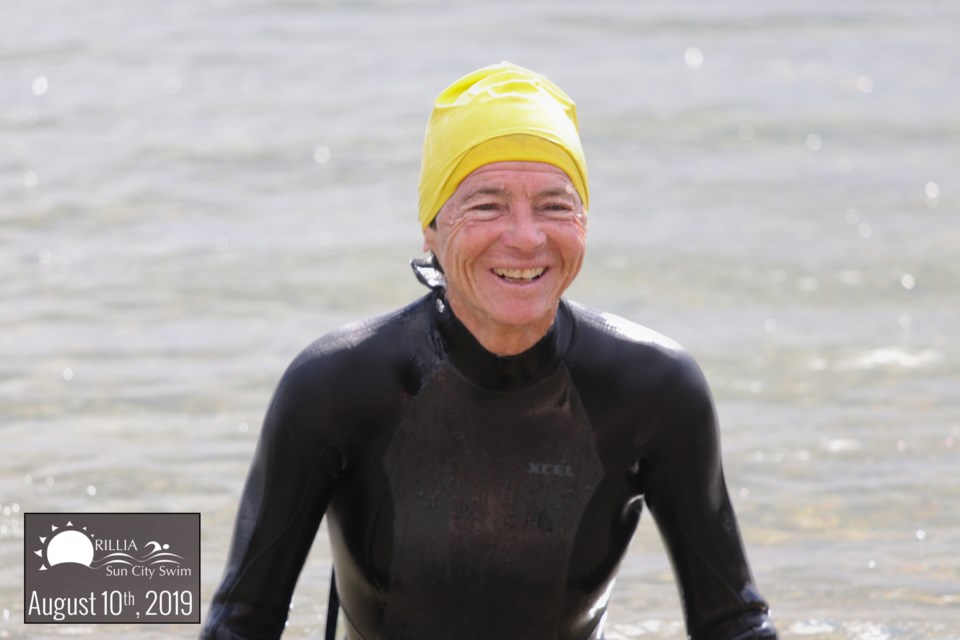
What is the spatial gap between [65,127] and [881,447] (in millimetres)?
6614

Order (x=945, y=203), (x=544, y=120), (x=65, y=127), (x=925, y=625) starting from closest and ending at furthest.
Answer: (x=544, y=120)
(x=925, y=625)
(x=945, y=203)
(x=65, y=127)

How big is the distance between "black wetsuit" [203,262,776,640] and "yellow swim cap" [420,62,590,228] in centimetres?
28

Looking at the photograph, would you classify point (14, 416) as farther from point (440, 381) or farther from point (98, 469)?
point (440, 381)

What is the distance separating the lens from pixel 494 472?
3.24 metres

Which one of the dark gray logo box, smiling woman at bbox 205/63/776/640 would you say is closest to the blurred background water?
the dark gray logo box

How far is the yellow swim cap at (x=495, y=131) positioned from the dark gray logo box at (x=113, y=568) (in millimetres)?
1533

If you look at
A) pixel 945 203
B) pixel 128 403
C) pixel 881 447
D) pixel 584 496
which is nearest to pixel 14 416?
pixel 128 403

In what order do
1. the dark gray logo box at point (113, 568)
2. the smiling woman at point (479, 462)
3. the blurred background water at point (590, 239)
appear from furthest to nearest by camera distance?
1. the blurred background water at point (590, 239)
2. the dark gray logo box at point (113, 568)
3. the smiling woman at point (479, 462)

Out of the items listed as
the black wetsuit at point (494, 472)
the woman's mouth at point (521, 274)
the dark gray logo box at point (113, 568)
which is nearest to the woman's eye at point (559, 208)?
the woman's mouth at point (521, 274)

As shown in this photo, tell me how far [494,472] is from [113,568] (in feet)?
4.74

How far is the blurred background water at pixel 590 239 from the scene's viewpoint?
5.64m

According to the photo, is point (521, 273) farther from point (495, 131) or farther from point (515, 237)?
point (495, 131)

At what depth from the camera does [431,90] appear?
461 inches

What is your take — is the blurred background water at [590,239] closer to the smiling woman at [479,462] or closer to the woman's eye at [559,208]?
the smiling woman at [479,462]
